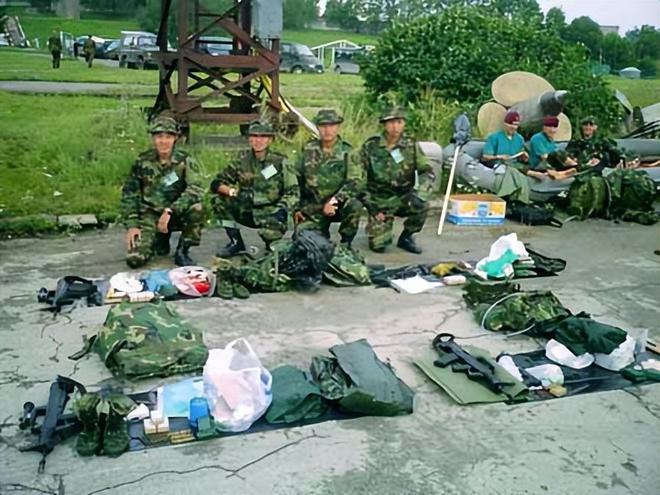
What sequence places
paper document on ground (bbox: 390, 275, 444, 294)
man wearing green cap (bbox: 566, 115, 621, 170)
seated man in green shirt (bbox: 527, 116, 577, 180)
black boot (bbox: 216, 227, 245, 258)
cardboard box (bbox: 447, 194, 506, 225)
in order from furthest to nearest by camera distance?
1. man wearing green cap (bbox: 566, 115, 621, 170)
2. seated man in green shirt (bbox: 527, 116, 577, 180)
3. cardboard box (bbox: 447, 194, 506, 225)
4. black boot (bbox: 216, 227, 245, 258)
5. paper document on ground (bbox: 390, 275, 444, 294)

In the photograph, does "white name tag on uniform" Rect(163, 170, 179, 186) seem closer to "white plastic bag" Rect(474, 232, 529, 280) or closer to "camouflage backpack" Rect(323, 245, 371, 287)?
"camouflage backpack" Rect(323, 245, 371, 287)

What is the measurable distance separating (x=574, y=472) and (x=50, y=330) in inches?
132

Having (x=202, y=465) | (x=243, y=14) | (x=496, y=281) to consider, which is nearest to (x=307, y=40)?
(x=243, y=14)

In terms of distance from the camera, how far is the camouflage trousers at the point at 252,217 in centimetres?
667

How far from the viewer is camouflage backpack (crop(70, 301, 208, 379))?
4.33m

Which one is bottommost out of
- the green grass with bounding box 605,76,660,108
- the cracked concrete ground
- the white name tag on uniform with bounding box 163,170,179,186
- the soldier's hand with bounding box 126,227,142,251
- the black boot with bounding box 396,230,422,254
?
the cracked concrete ground

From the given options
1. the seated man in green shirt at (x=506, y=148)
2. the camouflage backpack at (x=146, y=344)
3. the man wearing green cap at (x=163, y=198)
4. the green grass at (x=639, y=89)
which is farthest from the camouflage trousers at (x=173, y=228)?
the green grass at (x=639, y=89)

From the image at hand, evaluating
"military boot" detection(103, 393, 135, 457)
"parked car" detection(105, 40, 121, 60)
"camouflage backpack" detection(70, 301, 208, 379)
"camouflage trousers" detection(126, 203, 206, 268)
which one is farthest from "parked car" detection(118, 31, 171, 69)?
"military boot" detection(103, 393, 135, 457)

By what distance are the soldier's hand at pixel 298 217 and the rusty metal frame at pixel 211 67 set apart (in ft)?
12.6

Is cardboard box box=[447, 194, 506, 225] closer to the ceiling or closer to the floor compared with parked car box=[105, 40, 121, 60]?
closer to the floor

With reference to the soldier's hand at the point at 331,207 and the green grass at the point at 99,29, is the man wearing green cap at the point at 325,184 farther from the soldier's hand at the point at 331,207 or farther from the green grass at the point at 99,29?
the green grass at the point at 99,29

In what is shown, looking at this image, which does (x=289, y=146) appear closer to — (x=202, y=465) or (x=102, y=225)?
(x=102, y=225)

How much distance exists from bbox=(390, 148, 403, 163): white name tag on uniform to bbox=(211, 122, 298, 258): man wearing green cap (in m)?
1.02

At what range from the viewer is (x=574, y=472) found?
3.54 metres
